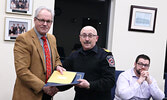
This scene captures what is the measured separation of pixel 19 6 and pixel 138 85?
203cm

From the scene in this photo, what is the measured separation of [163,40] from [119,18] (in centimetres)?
90

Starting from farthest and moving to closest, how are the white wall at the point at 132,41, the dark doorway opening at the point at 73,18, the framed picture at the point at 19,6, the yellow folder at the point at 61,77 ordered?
1. the dark doorway opening at the point at 73,18
2. the white wall at the point at 132,41
3. the framed picture at the point at 19,6
4. the yellow folder at the point at 61,77

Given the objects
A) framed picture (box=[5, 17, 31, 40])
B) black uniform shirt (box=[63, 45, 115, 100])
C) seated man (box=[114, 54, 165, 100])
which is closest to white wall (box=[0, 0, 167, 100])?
seated man (box=[114, 54, 165, 100])

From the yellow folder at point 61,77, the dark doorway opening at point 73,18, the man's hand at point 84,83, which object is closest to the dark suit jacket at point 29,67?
the yellow folder at point 61,77

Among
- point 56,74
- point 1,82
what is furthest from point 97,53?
point 1,82

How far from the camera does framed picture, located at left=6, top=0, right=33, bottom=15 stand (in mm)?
2779

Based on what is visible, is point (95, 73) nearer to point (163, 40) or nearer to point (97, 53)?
point (97, 53)

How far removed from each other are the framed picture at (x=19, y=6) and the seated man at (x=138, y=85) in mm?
1723

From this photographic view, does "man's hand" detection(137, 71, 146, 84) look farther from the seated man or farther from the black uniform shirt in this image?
the black uniform shirt

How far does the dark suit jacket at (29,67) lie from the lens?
1.56 meters

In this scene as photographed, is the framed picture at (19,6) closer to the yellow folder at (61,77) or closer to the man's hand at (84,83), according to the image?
the yellow folder at (61,77)

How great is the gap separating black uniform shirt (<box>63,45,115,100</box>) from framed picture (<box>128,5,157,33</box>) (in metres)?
1.68

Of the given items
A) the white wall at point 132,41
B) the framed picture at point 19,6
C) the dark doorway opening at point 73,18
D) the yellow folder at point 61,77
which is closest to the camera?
the yellow folder at point 61,77

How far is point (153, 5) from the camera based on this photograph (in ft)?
10.8
